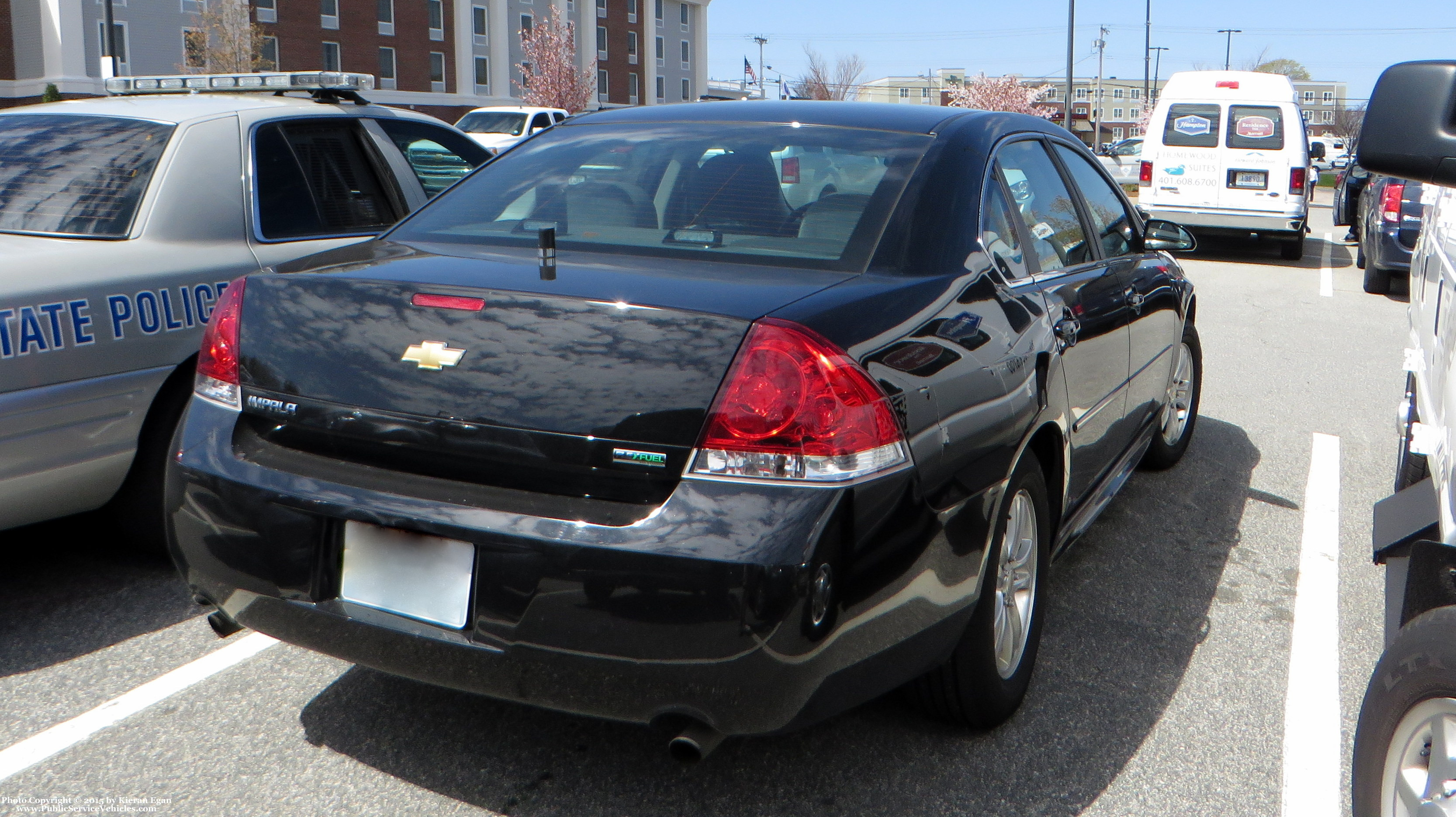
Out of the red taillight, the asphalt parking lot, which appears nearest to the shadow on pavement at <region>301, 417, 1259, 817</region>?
the asphalt parking lot

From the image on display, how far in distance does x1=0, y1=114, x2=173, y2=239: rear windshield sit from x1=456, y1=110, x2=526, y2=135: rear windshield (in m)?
21.0

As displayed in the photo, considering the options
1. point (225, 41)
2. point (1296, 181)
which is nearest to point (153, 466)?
point (1296, 181)

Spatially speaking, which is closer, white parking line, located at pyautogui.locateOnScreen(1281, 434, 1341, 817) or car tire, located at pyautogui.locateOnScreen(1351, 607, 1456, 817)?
car tire, located at pyautogui.locateOnScreen(1351, 607, 1456, 817)

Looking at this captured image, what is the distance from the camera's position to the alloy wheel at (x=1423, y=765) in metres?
1.95

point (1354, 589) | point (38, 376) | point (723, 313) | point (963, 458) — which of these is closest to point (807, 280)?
point (723, 313)

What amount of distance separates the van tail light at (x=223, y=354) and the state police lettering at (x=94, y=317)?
67 centimetres

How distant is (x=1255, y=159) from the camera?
49.1ft

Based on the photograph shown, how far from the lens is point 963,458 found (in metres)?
2.58

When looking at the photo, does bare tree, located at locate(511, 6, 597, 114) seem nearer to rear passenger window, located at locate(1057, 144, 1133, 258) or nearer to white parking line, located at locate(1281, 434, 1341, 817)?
rear passenger window, located at locate(1057, 144, 1133, 258)

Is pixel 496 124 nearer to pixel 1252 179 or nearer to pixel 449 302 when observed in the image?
pixel 1252 179

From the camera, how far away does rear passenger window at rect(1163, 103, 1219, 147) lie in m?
15.3

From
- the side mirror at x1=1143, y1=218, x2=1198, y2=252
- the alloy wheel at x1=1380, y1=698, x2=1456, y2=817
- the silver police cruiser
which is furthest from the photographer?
the side mirror at x1=1143, y1=218, x2=1198, y2=252

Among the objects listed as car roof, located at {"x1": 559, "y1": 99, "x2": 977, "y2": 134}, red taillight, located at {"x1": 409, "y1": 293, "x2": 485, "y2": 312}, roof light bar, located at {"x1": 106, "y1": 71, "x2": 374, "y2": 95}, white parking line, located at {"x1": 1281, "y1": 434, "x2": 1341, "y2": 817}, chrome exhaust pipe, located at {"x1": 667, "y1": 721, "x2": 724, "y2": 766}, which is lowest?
white parking line, located at {"x1": 1281, "y1": 434, "x2": 1341, "y2": 817}

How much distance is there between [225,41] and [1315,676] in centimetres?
4106
